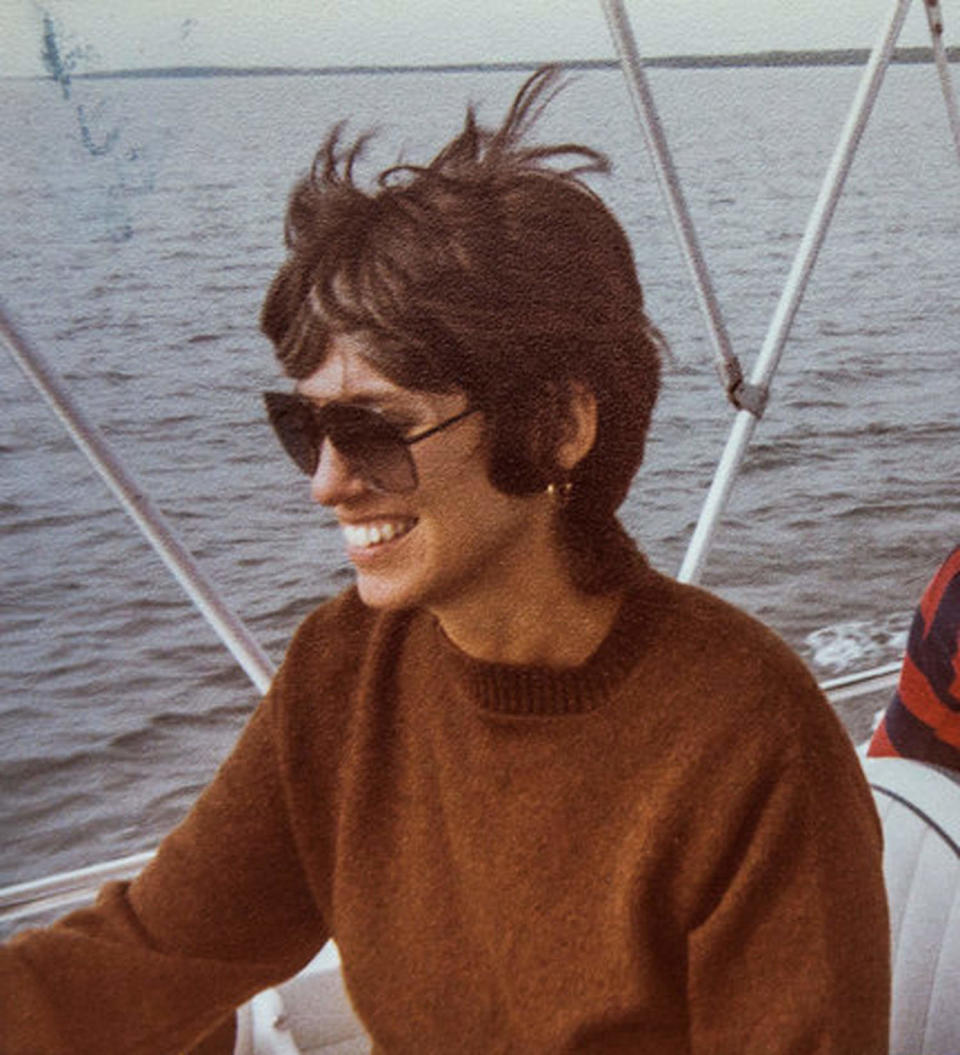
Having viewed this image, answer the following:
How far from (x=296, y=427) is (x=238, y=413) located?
3.34 meters

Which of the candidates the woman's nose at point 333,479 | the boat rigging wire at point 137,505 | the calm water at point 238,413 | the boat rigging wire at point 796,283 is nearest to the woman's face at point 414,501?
the woman's nose at point 333,479

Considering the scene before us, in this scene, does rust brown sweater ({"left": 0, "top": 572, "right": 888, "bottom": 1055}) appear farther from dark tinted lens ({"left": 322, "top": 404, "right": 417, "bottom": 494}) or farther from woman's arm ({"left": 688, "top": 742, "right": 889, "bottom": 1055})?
dark tinted lens ({"left": 322, "top": 404, "right": 417, "bottom": 494})

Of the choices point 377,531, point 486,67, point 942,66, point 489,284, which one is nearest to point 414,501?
point 377,531

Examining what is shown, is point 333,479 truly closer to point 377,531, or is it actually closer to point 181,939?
point 377,531

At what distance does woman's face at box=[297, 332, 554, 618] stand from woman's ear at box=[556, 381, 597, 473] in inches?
1.5

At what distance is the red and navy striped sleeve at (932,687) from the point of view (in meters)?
1.35

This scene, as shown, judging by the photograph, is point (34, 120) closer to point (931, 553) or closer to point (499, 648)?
point (499, 648)

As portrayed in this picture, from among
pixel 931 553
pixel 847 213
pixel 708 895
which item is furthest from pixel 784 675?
pixel 847 213

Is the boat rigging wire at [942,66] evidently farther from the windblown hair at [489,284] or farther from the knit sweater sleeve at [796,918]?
the knit sweater sleeve at [796,918]

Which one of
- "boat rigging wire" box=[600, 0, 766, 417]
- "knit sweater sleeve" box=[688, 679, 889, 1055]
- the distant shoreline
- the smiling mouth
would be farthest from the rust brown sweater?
"boat rigging wire" box=[600, 0, 766, 417]

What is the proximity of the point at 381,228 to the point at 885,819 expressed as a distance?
0.68 metres

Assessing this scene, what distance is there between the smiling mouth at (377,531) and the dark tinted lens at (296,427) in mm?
52

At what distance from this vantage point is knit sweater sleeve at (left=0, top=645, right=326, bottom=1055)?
90cm

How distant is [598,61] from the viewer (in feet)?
4.73
